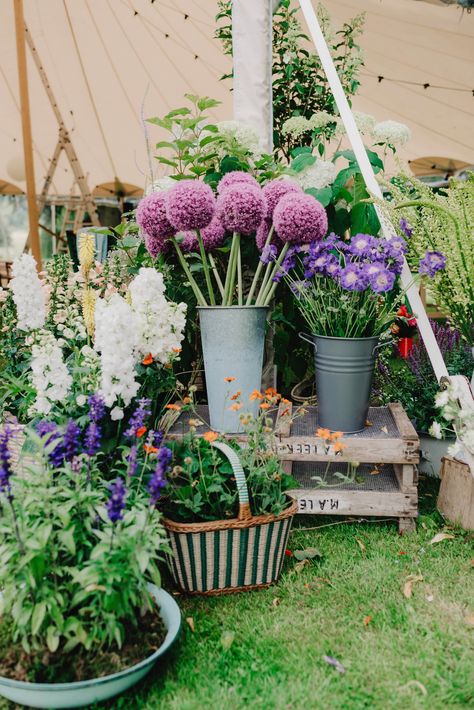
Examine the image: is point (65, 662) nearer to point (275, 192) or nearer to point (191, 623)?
point (191, 623)

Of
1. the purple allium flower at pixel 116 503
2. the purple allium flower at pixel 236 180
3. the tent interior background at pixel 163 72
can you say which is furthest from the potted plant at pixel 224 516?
the tent interior background at pixel 163 72

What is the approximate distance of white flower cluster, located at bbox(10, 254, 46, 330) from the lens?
1827 millimetres

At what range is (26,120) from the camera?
4.91 meters

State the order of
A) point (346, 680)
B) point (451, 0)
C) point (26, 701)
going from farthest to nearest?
point (451, 0) → point (346, 680) → point (26, 701)

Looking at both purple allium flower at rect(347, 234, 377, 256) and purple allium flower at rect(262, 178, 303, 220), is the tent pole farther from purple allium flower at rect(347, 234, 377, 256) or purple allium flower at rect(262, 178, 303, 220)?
purple allium flower at rect(347, 234, 377, 256)

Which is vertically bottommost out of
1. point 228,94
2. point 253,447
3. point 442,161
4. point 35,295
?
point 253,447

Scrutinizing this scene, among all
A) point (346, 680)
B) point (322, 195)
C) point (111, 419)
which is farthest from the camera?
point (322, 195)

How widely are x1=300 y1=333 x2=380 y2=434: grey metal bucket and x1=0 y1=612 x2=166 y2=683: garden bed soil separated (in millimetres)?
962

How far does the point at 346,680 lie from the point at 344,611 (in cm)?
26

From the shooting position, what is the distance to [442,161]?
6445mm

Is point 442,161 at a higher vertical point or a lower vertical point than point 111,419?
higher

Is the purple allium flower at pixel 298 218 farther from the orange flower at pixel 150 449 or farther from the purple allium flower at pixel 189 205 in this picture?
the orange flower at pixel 150 449

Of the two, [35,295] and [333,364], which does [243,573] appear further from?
[35,295]

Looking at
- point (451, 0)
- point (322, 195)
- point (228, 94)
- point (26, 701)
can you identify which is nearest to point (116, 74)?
point (228, 94)
